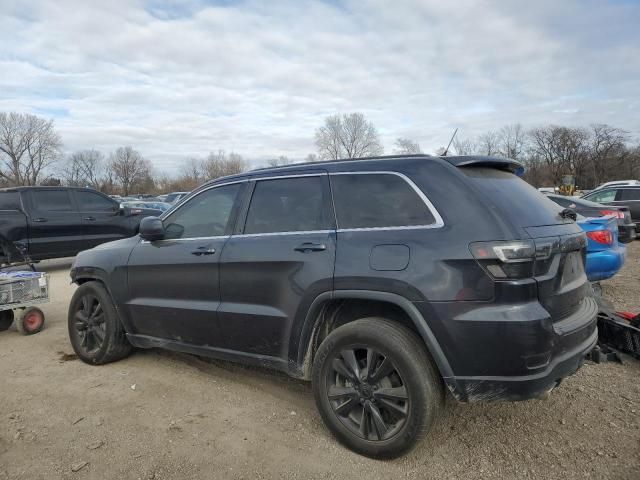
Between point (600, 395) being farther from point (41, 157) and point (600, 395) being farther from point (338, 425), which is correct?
point (41, 157)

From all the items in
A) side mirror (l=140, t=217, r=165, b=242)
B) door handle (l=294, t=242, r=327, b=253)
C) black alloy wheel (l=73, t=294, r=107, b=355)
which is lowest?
black alloy wheel (l=73, t=294, r=107, b=355)

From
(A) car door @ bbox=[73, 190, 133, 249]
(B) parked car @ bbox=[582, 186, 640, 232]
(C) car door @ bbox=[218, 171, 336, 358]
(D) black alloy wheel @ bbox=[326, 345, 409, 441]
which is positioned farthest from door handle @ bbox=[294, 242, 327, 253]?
(B) parked car @ bbox=[582, 186, 640, 232]

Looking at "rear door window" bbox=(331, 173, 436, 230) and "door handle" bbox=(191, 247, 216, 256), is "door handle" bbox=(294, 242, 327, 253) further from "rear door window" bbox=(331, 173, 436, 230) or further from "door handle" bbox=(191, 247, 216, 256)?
"door handle" bbox=(191, 247, 216, 256)

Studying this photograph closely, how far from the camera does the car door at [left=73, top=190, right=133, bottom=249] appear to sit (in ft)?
34.4

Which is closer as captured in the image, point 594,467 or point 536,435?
point 594,467

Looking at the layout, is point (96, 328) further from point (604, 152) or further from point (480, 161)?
point (604, 152)

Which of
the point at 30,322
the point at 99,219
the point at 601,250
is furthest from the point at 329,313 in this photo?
the point at 99,219

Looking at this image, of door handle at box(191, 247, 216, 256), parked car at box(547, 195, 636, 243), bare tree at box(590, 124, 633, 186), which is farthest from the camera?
bare tree at box(590, 124, 633, 186)

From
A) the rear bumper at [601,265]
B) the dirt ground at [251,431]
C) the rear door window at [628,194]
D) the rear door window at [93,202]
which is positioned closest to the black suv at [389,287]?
the dirt ground at [251,431]

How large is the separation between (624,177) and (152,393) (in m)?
80.1

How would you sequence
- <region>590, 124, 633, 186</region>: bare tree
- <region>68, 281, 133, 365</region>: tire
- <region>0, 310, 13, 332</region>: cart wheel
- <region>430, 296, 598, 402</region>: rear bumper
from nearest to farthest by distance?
<region>430, 296, 598, 402</region>: rear bumper, <region>68, 281, 133, 365</region>: tire, <region>0, 310, 13, 332</region>: cart wheel, <region>590, 124, 633, 186</region>: bare tree

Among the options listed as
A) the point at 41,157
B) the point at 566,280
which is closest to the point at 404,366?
the point at 566,280

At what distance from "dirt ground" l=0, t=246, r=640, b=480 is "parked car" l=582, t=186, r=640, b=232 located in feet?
39.4

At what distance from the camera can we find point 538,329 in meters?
2.47
